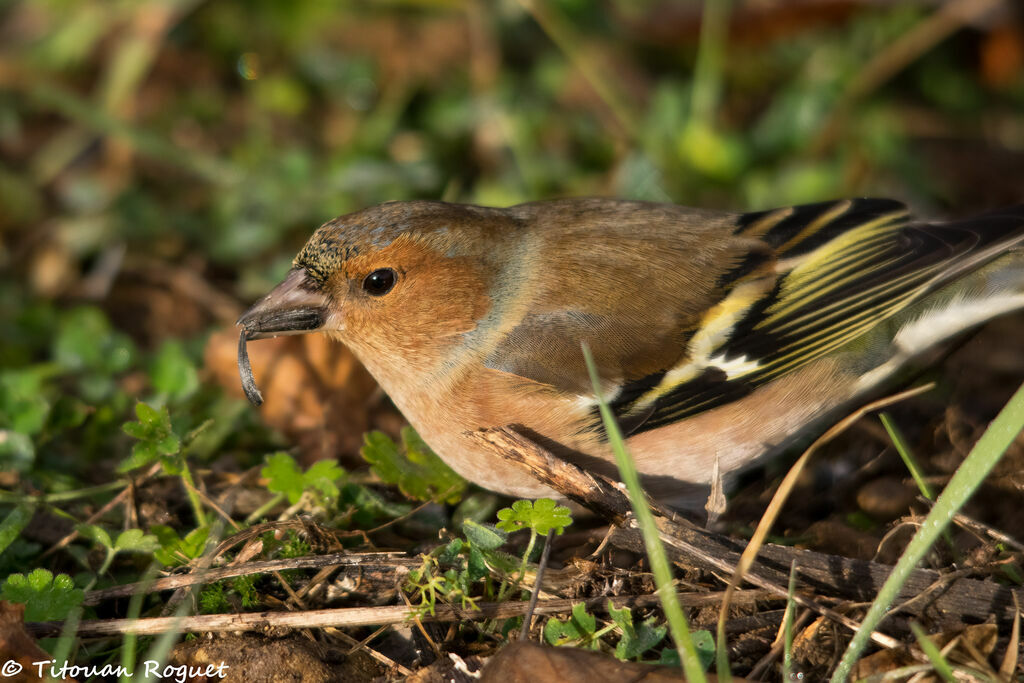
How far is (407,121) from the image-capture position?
554cm

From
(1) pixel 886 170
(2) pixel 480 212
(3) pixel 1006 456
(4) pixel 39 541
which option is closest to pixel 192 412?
(4) pixel 39 541

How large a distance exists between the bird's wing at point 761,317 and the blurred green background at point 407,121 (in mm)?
1467

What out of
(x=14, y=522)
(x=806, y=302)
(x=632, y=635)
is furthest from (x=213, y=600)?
(x=806, y=302)

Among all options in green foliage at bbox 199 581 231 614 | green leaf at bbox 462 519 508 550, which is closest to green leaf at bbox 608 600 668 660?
green leaf at bbox 462 519 508 550

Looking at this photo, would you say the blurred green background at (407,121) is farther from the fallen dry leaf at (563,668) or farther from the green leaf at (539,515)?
the fallen dry leaf at (563,668)

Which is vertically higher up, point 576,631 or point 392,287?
point 392,287

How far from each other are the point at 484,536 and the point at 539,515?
206 mm

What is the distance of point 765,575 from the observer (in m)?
2.74

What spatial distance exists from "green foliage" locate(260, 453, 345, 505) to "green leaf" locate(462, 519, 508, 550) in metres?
0.56

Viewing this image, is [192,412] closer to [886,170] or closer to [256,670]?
[256,670]

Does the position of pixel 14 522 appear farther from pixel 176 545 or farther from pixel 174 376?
pixel 174 376

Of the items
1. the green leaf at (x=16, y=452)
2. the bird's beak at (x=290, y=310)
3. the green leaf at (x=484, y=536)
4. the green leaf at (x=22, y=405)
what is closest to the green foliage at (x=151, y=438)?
the bird's beak at (x=290, y=310)

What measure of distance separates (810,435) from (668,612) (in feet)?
5.66

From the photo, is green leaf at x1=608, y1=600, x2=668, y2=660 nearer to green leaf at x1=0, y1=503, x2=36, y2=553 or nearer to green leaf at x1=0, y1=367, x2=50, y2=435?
green leaf at x1=0, y1=503, x2=36, y2=553
